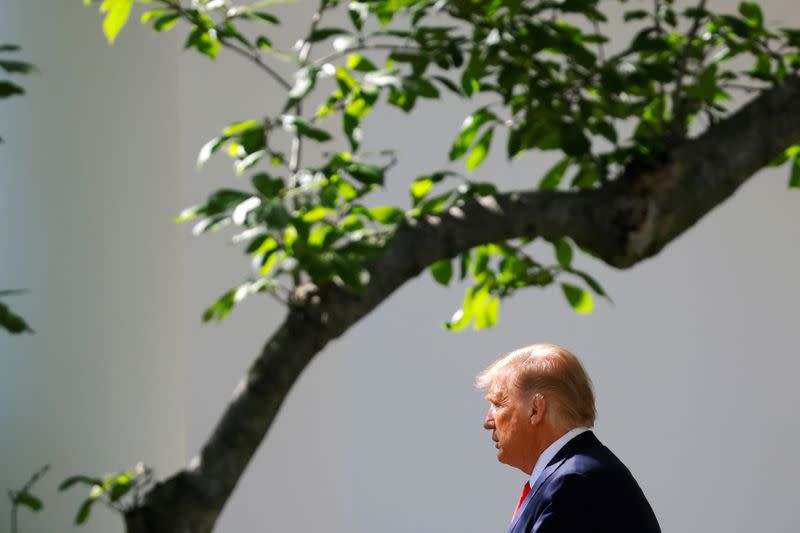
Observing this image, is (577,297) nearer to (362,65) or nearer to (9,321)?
(362,65)

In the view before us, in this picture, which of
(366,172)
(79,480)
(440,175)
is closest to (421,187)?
(440,175)

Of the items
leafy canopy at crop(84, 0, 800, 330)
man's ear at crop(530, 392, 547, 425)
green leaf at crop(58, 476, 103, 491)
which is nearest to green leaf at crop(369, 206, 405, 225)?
leafy canopy at crop(84, 0, 800, 330)

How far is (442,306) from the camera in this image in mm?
5164

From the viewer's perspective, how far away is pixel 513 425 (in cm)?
179

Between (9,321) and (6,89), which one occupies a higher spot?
(6,89)

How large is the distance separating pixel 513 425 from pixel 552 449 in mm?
73

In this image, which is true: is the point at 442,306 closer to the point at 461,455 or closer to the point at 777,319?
the point at 461,455

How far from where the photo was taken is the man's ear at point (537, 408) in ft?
5.80

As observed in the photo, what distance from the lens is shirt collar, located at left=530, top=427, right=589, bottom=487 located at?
174cm

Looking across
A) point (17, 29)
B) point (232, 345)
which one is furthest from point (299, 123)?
point (232, 345)

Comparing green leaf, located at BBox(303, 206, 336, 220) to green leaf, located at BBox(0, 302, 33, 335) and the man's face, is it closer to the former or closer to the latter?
green leaf, located at BBox(0, 302, 33, 335)

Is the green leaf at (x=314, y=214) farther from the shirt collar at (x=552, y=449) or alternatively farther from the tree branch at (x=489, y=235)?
the shirt collar at (x=552, y=449)

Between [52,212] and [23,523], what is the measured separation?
72 cm

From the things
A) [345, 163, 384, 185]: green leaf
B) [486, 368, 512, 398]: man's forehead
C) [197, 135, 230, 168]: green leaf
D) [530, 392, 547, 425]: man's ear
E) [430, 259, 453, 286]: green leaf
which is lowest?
[530, 392, 547, 425]: man's ear
